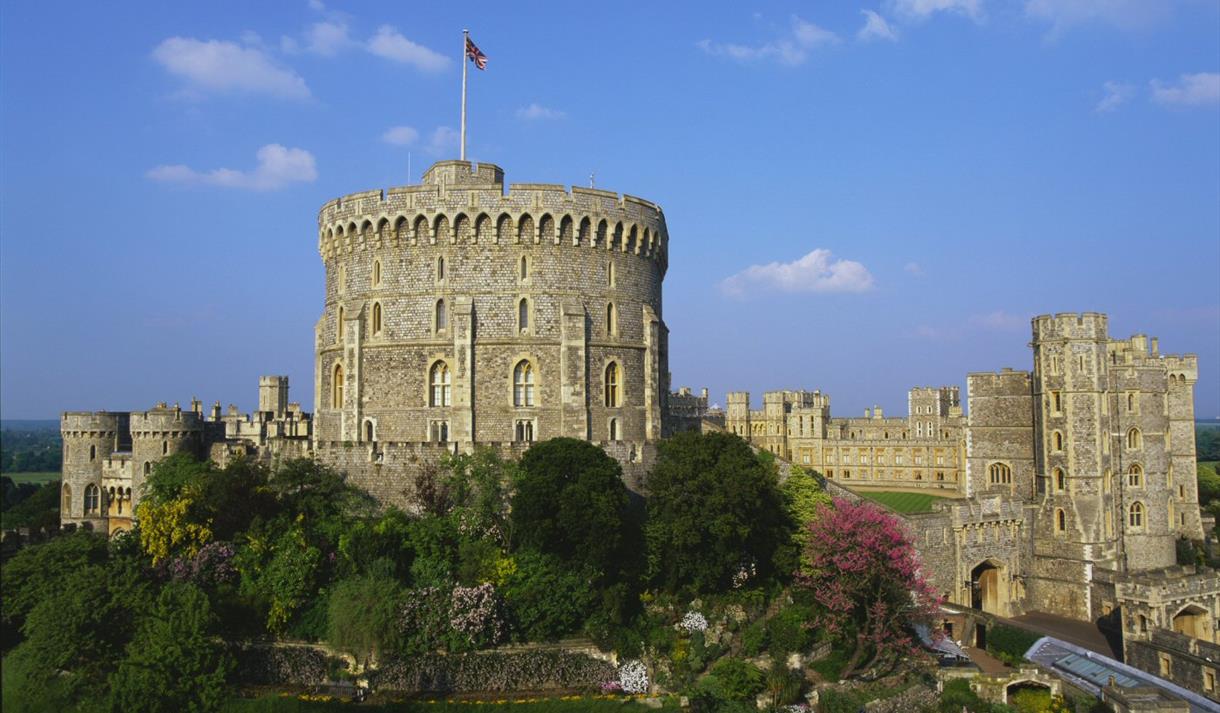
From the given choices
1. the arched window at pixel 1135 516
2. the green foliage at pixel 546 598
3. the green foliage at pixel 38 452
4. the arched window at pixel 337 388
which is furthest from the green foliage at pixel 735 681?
the arched window at pixel 1135 516

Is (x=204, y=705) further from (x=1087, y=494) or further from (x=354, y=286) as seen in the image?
(x=1087, y=494)

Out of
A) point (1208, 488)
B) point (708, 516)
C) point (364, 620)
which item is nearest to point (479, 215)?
point (708, 516)

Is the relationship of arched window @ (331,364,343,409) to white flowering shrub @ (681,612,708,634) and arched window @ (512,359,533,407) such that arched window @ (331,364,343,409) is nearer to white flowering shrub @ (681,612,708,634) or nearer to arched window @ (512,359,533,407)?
arched window @ (512,359,533,407)

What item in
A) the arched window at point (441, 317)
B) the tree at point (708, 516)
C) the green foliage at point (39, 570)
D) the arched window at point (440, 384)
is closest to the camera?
the green foliage at point (39, 570)

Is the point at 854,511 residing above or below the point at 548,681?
above

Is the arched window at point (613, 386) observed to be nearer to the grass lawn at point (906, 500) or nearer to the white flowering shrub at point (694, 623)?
the white flowering shrub at point (694, 623)

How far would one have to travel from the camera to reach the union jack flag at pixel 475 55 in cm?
4138

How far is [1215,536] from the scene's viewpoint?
5941 cm

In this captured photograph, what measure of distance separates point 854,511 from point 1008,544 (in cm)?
1554

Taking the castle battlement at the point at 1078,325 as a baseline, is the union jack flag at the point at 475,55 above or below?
above

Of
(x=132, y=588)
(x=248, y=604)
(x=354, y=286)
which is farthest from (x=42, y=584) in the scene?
(x=354, y=286)

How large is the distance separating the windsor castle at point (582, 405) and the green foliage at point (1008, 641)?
397cm

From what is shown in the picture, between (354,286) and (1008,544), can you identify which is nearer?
(354,286)

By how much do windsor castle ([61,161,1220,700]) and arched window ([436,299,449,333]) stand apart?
0.31ft
